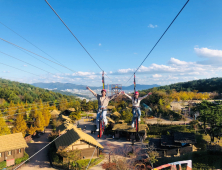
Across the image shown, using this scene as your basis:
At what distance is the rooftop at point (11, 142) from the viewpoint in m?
19.1

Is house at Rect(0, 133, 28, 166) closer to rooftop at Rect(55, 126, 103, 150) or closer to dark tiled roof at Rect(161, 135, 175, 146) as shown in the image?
rooftop at Rect(55, 126, 103, 150)

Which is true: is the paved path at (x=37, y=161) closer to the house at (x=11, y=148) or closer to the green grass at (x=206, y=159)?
the house at (x=11, y=148)

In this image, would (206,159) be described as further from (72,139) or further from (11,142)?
(11,142)

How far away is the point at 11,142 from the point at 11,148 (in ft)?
3.65

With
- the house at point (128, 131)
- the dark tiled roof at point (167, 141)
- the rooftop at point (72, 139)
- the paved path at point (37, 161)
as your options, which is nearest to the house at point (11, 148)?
the paved path at point (37, 161)

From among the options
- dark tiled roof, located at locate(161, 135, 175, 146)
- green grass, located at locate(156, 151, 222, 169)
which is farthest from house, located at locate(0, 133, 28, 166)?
dark tiled roof, located at locate(161, 135, 175, 146)

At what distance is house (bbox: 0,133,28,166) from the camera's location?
61.4ft

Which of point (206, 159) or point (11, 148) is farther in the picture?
point (11, 148)

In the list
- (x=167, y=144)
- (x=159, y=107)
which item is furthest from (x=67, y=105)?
(x=167, y=144)

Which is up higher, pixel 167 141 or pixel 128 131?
pixel 167 141

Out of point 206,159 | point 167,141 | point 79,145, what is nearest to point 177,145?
point 167,141

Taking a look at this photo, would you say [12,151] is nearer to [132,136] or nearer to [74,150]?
[74,150]

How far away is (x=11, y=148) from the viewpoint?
19.2 metres

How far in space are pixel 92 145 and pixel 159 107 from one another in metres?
30.2
